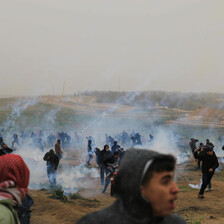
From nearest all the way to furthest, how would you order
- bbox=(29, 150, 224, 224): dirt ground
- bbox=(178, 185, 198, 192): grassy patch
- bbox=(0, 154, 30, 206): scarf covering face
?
bbox=(0, 154, 30, 206): scarf covering face
bbox=(29, 150, 224, 224): dirt ground
bbox=(178, 185, 198, 192): grassy patch

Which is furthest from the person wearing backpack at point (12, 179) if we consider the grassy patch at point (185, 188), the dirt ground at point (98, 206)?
the grassy patch at point (185, 188)

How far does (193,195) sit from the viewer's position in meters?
11.7

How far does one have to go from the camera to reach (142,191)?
5.30ft

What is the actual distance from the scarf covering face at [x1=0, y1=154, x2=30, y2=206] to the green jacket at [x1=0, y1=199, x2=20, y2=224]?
6.5 inches

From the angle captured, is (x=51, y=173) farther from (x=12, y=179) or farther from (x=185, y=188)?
(x=12, y=179)

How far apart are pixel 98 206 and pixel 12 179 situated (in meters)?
8.21

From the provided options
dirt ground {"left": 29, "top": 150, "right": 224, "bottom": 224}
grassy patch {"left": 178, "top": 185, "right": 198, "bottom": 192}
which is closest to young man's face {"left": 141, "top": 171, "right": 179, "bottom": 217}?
dirt ground {"left": 29, "top": 150, "right": 224, "bottom": 224}

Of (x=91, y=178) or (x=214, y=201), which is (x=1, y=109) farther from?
(x=214, y=201)

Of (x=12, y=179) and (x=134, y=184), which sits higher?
(x=134, y=184)

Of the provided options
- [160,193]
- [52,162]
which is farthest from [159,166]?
[52,162]

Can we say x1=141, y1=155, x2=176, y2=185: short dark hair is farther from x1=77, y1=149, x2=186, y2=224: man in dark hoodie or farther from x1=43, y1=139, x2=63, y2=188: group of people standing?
x1=43, y1=139, x2=63, y2=188: group of people standing

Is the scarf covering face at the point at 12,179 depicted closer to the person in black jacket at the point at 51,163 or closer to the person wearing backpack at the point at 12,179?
the person wearing backpack at the point at 12,179

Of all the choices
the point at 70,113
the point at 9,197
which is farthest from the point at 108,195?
the point at 70,113

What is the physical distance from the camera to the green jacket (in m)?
2.03
